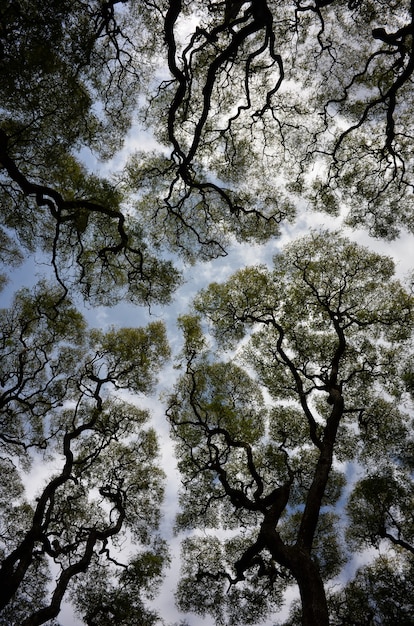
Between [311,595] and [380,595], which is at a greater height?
[380,595]

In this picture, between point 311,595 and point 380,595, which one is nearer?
point 311,595

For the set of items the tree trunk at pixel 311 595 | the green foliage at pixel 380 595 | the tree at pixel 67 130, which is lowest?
the tree trunk at pixel 311 595

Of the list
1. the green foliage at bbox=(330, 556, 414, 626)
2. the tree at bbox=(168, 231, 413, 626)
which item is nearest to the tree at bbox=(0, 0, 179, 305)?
the tree at bbox=(168, 231, 413, 626)

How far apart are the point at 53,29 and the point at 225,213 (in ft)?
23.6

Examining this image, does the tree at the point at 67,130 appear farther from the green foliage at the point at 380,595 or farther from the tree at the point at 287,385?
the green foliage at the point at 380,595

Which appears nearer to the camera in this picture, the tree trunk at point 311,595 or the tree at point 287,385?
the tree trunk at point 311,595

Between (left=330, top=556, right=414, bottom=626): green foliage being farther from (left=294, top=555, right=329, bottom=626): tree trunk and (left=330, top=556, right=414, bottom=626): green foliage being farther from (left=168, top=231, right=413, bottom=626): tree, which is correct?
(left=294, top=555, right=329, bottom=626): tree trunk

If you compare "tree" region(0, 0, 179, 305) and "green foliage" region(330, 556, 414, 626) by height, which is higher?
"tree" region(0, 0, 179, 305)

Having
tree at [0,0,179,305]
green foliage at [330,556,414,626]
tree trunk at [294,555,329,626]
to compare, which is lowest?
tree trunk at [294,555,329,626]

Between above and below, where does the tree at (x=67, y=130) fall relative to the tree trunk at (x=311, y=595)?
above

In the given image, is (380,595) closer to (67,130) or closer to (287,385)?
(287,385)

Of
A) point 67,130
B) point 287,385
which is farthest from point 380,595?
point 67,130

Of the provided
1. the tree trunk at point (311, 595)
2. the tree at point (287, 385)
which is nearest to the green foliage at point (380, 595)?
the tree at point (287, 385)

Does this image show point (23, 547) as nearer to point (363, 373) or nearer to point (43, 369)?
point (43, 369)
